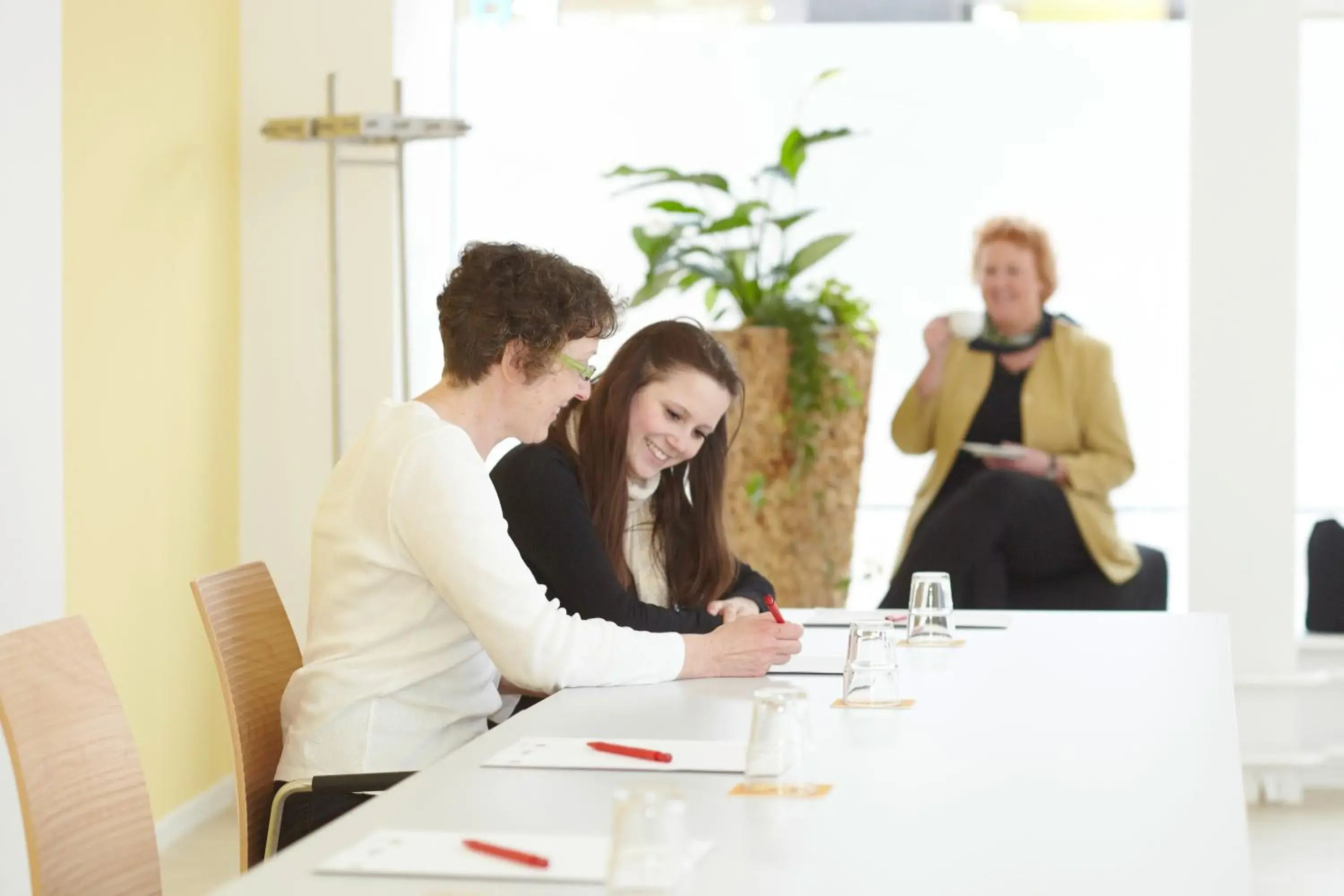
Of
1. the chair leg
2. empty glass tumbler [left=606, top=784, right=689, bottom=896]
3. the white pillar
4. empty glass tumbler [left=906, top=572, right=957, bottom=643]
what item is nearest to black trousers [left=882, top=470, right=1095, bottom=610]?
the white pillar

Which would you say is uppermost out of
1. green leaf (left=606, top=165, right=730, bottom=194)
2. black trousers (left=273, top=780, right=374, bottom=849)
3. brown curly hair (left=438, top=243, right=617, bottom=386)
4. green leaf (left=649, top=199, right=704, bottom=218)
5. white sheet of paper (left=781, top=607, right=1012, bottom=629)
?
green leaf (left=606, top=165, right=730, bottom=194)

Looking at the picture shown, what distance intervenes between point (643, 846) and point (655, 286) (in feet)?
12.2

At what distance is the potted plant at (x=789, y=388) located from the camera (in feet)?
15.3

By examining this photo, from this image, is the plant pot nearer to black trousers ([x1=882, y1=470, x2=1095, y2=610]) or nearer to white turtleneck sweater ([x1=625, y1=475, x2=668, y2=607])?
black trousers ([x1=882, y1=470, x2=1095, y2=610])

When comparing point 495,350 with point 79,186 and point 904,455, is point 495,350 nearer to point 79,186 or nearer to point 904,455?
point 79,186

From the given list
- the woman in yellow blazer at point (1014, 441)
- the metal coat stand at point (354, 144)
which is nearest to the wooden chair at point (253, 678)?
the metal coat stand at point (354, 144)

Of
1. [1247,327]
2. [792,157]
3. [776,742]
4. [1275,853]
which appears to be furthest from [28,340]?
[1247,327]

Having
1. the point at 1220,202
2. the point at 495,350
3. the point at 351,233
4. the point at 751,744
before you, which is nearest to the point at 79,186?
the point at 351,233

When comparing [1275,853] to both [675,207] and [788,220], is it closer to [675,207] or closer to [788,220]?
[788,220]

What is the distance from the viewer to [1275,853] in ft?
13.5

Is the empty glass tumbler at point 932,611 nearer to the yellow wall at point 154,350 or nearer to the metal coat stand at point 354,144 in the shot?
the yellow wall at point 154,350

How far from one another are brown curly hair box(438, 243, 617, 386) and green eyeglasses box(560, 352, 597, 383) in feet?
0.06

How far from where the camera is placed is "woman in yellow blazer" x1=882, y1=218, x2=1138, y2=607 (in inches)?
184

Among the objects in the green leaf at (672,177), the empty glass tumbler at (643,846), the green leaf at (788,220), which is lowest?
the empty glass tumbler at (643,846)
